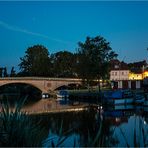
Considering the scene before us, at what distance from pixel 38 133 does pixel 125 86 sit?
93083mm

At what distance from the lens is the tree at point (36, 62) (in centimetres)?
11694

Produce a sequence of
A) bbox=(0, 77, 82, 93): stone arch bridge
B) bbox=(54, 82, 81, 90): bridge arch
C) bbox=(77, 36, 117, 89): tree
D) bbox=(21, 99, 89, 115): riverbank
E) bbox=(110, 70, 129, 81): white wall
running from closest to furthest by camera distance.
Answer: bbox=(21, 99, 89, 115): riverbank → bbox=(77, 36, 117, 89): tree → bbox=(0, 77, 82, 93): stone arch bridge → bbox=(54, 82, 81, 90): bridge arch → bbox=(110, 70, 129, 81): white wall

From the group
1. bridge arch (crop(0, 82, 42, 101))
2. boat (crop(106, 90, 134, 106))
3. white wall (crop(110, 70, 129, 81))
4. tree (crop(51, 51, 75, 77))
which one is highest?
tree (crop(51, 51, 75, 77))

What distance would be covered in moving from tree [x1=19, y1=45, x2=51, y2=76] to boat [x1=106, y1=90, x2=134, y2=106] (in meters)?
64.5

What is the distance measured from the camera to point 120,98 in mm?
52344

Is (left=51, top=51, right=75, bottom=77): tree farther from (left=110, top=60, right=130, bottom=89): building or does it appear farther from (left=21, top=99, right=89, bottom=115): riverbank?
(left=21, top=99, right=89, bottom=115): riverbank

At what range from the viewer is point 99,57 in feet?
241

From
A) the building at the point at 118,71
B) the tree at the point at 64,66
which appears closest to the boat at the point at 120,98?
the building at the point at 118,71

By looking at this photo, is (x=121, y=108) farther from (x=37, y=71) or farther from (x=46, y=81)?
(x=37, y=71)

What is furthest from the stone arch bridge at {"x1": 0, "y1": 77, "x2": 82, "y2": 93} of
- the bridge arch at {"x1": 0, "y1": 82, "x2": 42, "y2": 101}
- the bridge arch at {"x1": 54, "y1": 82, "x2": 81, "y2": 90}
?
the bridge arch at {"x1": 0, "y1": 82, "x2": 42, "y2": 101}

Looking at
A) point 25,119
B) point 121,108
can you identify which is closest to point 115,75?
point 121,108

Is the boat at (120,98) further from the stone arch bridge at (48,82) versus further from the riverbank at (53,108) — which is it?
the stone arch bridge at (48,82)

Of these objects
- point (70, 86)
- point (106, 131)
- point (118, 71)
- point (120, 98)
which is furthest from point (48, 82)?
point (106, 131)

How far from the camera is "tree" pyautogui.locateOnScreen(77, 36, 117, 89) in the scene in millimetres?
71938
